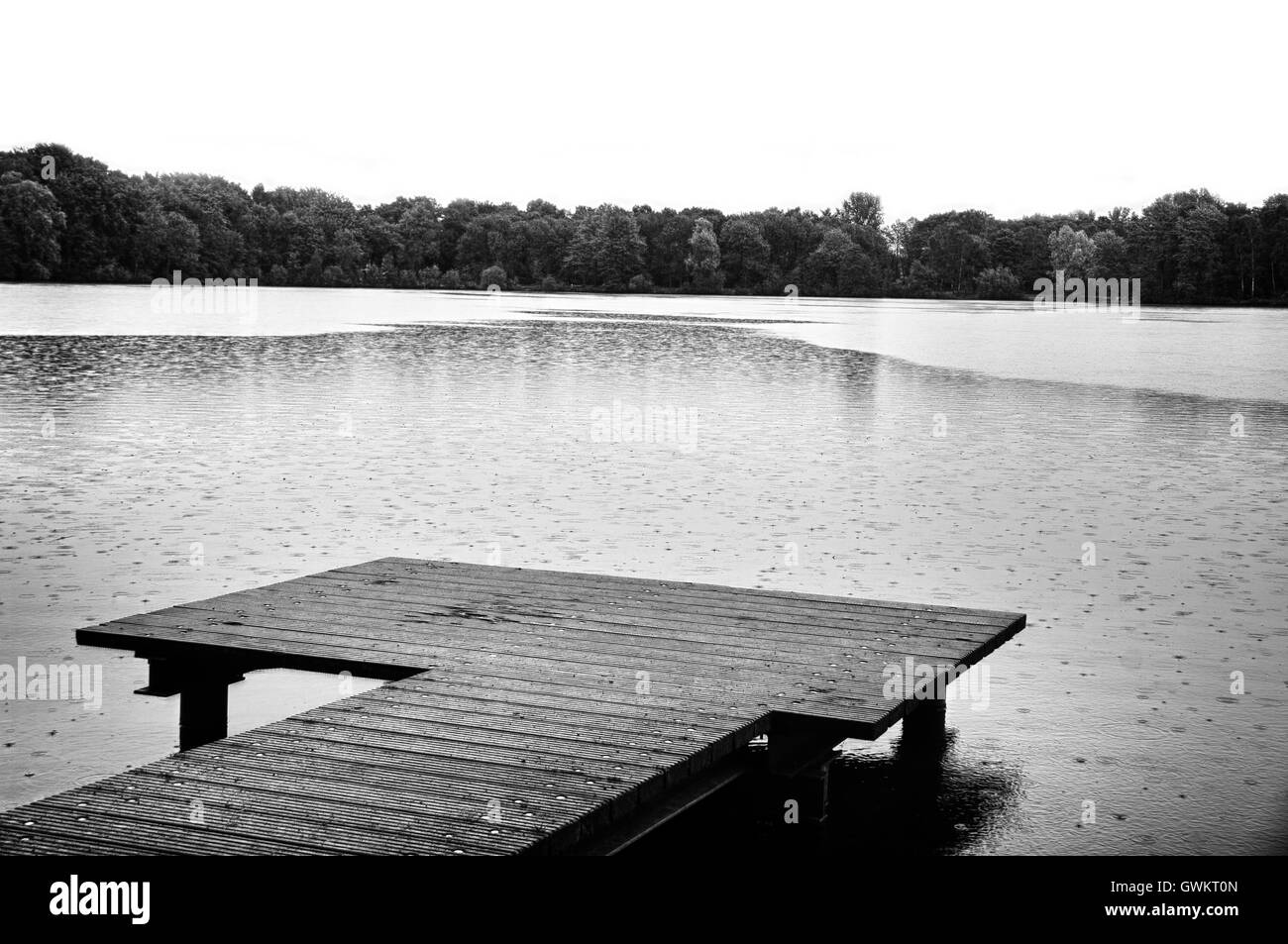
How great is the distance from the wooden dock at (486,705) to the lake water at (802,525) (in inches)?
23.1

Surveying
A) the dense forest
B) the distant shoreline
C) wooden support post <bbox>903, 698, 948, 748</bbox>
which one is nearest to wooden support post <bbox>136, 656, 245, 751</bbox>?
wooden support post <bbox>903, 698, 948, 748</bbox>

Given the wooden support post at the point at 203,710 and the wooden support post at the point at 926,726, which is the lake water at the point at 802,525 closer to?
the wooden support post at the point at 926,726

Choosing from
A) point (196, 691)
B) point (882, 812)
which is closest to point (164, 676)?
point (196, 691)

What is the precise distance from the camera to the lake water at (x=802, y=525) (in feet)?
22.7

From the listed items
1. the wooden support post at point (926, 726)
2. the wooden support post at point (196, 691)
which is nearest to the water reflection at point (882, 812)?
the wooden support post at point (926, 726)

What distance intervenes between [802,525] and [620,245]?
163934 mm

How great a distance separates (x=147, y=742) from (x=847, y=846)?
11.2ft

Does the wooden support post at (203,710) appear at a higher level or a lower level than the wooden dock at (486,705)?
lower

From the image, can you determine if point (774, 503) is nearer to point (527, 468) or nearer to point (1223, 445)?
point (527, 468)

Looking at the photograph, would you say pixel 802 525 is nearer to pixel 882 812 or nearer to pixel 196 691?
pixel 882 812

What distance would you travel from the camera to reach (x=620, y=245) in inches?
6885

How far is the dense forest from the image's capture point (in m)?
142

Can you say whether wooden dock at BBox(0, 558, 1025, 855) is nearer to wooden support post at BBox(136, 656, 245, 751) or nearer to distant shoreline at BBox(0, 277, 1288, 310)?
wooden support post at BBox(136, 656, 245, 751)
